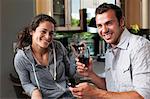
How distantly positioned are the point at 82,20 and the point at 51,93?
3214 mm

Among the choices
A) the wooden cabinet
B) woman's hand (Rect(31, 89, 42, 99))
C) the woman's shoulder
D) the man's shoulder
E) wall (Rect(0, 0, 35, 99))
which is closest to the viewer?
the man's shoulder

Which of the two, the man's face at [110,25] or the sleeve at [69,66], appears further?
the sleeve at [69,66]

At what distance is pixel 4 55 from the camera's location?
2668 mm

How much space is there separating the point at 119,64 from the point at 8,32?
1.47 m

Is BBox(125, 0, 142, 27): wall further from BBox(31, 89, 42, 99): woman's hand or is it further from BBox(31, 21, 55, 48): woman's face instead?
BBox(31, 89, 42, 99): woman's hand

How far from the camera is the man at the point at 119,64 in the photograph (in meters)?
1.31

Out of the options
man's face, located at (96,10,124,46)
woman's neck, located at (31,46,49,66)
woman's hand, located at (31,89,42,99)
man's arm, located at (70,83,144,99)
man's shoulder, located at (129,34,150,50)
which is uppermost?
man's face, located at (96,10,124,46)

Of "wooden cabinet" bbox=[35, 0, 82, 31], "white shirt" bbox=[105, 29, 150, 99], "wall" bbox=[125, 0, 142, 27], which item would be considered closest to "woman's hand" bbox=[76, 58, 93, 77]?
"white shirt" bbox=[105, 29, 150, 99]

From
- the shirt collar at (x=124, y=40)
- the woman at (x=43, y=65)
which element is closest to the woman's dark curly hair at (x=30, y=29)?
the woman at (x=43, y=65)

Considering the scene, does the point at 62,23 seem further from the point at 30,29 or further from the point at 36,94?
the point at 36,94

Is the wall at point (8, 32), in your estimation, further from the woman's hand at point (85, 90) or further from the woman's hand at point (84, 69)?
the woman's hand at point (85, 90)

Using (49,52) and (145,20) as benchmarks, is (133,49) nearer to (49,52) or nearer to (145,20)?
(49,52)

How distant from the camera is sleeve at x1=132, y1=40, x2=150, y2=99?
1308mm

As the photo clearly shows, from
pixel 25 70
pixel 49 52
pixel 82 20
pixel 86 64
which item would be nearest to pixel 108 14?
pixel 86 64
